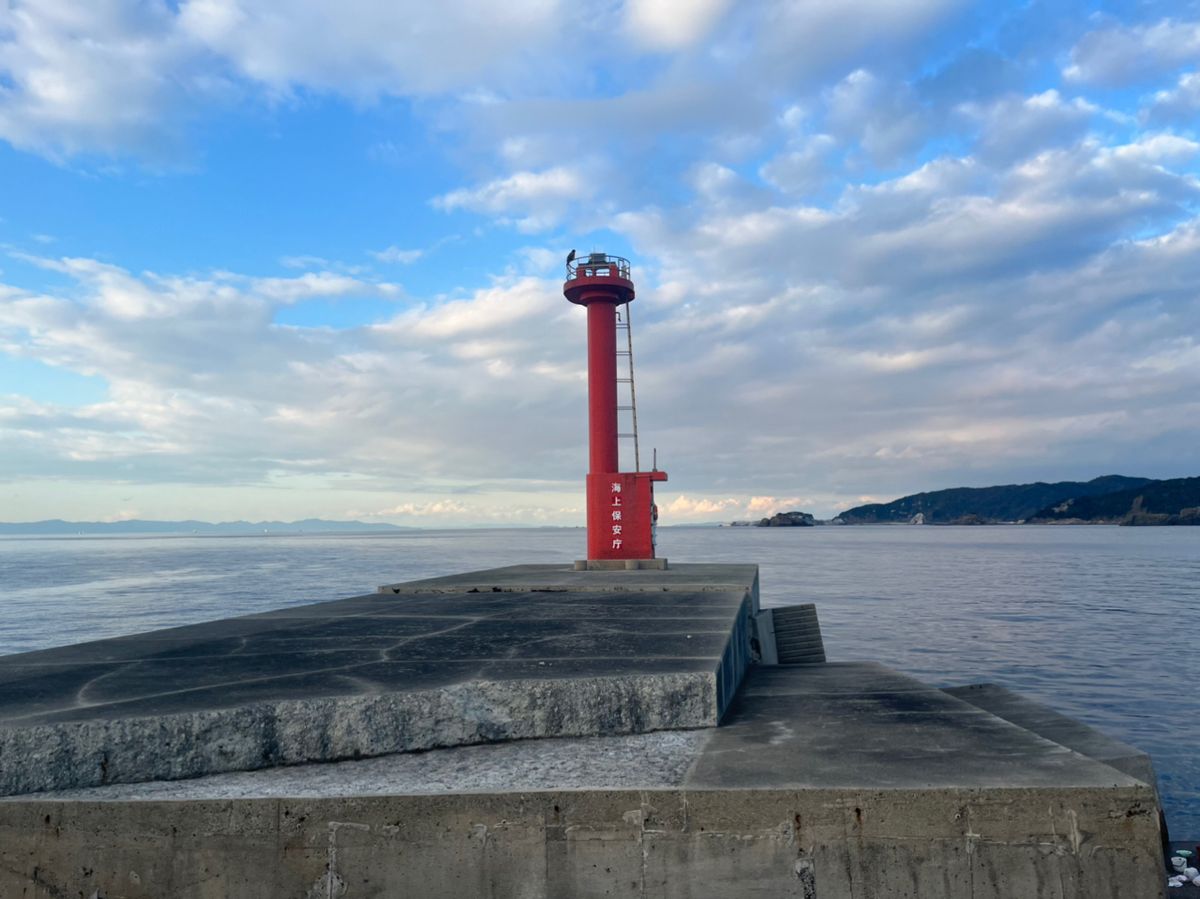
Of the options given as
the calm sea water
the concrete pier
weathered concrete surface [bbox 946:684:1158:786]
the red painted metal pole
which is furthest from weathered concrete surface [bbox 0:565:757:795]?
the red painted metal pole

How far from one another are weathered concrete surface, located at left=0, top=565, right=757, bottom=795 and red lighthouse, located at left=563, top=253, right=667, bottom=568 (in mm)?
9618

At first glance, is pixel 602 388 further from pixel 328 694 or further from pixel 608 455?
pixel 328 694

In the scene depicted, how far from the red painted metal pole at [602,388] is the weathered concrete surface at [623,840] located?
14.3 meters

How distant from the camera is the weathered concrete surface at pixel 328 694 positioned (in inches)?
177

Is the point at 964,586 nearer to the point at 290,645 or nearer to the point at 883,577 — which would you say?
the point at 883,577

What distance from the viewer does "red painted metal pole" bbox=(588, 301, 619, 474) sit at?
60.5 ft

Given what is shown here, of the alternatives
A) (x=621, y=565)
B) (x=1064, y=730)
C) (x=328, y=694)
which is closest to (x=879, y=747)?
(x=328, y=694)

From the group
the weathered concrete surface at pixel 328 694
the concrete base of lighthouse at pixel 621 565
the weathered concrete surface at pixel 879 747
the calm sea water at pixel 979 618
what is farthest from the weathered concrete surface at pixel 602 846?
the concrete base of lighthouse at pixel 621 565

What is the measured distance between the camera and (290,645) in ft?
24.4

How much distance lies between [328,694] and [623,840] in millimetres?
2030

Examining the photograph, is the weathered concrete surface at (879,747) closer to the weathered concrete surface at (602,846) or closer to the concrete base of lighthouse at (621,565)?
the weathered concrete surface at (602,846)

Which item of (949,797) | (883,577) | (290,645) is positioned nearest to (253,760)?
(290,645)

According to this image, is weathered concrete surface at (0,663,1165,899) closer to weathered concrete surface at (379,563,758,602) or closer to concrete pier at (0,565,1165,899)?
concrete pier at (0,565,1165,899)

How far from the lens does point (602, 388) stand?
18.6 metres
